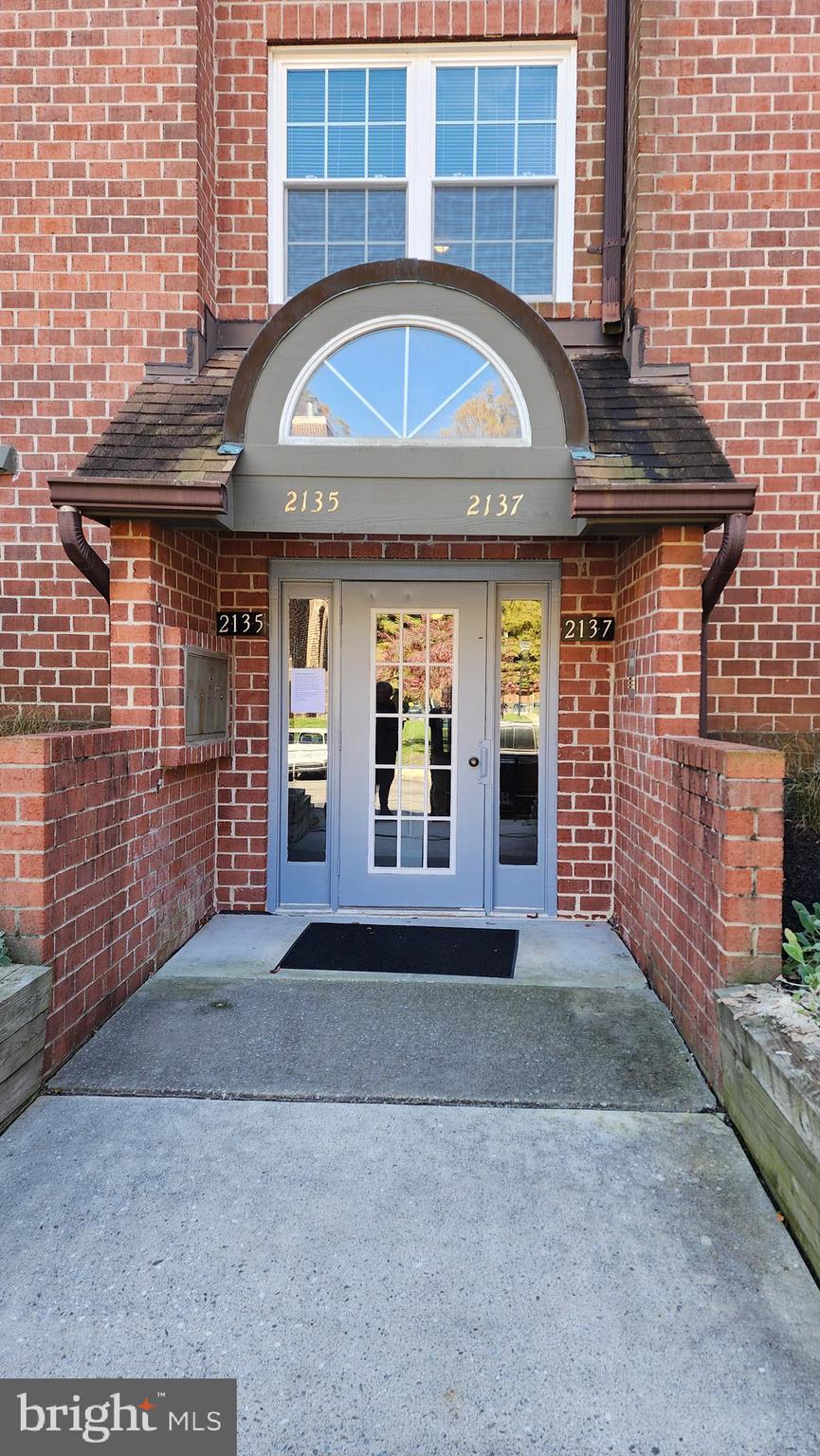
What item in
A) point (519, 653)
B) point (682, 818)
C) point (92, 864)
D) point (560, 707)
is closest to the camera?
point (92, 864)

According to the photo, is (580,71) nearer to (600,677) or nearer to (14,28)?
(14,28)

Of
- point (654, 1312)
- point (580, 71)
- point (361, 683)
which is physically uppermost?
point (580, 71)

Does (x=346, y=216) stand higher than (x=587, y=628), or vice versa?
(x=346, y=216)

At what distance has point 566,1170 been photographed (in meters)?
2.65

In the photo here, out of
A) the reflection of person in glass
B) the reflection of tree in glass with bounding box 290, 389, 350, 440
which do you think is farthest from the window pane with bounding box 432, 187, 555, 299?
the reflection of person in glass

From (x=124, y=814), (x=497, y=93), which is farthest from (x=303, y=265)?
(x=124, y=814)

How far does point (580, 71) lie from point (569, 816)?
4834 millimetres

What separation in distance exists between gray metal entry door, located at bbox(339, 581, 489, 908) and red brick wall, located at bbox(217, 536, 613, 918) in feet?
1.07

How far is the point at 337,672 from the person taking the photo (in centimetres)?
543

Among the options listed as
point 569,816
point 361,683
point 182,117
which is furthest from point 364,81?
point 569,816

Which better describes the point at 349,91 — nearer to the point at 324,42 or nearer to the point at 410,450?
the point at 324,42

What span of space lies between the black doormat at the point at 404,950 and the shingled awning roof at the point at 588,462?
2.47 meters

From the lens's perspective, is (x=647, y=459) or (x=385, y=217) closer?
(x=647, y=459)

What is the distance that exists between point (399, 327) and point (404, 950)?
3.49 m
